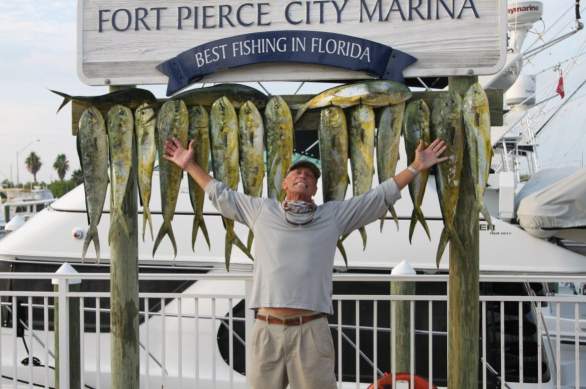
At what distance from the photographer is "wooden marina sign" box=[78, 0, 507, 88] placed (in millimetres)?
3496

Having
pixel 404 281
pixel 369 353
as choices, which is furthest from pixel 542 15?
pixel 404 281

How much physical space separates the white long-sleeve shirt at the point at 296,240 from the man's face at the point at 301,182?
113mm

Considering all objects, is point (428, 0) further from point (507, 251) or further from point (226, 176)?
point (507, 251)

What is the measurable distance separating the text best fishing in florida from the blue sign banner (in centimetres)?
9

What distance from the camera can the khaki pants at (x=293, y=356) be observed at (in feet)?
10.6

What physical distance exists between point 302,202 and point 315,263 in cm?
30

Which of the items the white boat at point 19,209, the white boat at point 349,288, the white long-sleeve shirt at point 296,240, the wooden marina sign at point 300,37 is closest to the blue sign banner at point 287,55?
the wooden marina sign at point 300,37

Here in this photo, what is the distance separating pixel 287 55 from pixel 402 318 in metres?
2.37

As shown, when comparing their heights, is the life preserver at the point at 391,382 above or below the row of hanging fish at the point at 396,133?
below

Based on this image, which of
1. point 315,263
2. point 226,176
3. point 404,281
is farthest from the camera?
point 404,281

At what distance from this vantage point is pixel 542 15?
10.1 meters

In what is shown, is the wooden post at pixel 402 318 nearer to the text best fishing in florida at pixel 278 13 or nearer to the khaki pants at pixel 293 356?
the khaki pants at pixel 293 356

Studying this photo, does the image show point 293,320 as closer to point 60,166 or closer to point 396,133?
point 396,133

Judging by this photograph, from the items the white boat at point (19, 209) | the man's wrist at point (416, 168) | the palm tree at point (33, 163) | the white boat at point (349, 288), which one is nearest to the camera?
the man's wrist at point (416, 168)
